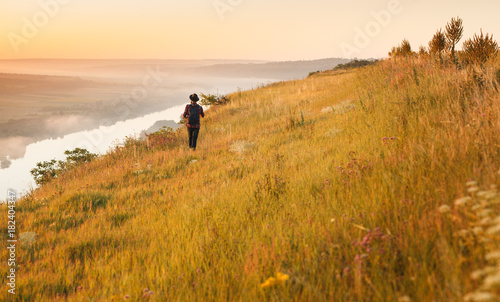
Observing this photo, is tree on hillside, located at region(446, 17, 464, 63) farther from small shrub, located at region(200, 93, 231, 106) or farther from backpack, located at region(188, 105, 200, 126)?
small shrub, located at region(200, 93, 231, 106)

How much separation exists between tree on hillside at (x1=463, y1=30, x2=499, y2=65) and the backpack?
9.07 meters

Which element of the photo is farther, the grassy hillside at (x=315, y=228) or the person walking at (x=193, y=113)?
the person walking at (x=193, y=113)

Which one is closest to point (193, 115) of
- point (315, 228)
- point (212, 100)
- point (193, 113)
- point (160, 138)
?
point (193, 113)

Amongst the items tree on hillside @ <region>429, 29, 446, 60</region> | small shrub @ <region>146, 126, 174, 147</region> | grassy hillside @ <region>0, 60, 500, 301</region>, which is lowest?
grassy hillside @ <region>0, 60, 500, 301</region>

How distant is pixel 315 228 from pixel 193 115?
29.0 ft

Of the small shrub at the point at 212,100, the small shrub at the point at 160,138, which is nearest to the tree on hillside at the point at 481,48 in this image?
the small shrub at the point at 160,138

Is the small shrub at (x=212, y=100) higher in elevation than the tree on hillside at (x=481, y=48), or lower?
higher

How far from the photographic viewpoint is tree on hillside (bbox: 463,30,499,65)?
8.10 m

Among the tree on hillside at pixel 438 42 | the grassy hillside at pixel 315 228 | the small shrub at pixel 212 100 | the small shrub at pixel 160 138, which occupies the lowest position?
the grassy hillside at pixel 315 228

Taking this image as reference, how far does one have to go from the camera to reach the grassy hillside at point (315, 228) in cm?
199

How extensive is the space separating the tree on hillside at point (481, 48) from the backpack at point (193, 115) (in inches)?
357

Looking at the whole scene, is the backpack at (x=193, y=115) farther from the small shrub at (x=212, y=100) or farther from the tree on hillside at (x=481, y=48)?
the small shrub at (x=212, y=100)

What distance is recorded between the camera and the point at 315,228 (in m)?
2.89

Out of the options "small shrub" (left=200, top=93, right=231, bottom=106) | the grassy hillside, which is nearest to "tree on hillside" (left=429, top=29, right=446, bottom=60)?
the grassy hillside
